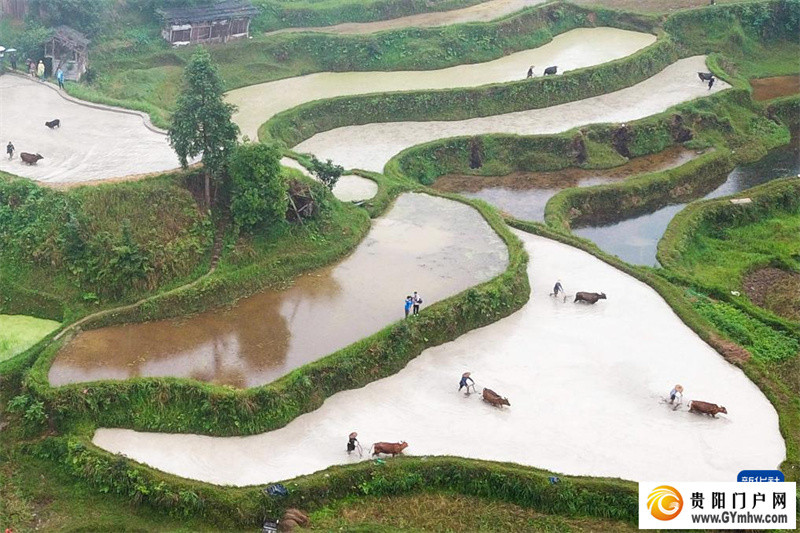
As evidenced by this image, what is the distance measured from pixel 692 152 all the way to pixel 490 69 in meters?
14.1

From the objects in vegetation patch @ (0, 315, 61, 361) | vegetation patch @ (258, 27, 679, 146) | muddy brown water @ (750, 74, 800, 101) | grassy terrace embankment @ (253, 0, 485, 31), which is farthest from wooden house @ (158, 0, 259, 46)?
muddy brown water @ (750, 74, 800, 101)

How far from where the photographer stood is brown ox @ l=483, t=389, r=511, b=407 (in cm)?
2536

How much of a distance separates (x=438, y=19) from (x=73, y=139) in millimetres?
30692

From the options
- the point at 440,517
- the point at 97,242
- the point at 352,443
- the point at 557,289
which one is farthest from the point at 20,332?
the point at 557,289

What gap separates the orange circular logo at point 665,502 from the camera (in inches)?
854

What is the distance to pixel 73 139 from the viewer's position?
38.7 meters

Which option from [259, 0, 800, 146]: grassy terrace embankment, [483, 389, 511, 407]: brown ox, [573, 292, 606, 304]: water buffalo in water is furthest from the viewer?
[259, 0, 800, 146]: grassy terrace embankment

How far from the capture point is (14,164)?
116ft

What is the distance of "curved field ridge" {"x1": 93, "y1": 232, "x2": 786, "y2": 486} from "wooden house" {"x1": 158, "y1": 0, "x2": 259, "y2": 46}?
32.3m

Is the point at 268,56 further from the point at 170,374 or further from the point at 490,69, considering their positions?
the point at 170,374

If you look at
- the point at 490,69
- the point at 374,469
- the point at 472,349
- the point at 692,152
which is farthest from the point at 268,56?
the point at 374,469

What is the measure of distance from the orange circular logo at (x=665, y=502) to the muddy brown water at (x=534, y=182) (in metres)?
20.5

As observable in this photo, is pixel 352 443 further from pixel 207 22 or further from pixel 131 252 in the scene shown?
pixel 207 22

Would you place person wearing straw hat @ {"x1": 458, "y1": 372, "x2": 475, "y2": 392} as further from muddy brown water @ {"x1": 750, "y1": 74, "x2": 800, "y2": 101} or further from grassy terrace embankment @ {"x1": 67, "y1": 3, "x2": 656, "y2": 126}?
muddy brown water @ {"x1": 750, "y1": 74, "x2": 800, "y2": 101}
